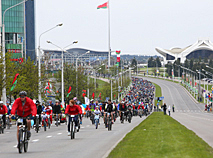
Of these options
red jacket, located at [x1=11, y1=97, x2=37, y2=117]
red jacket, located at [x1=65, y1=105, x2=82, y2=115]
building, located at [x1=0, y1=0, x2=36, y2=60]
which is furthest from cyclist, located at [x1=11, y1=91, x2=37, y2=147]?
building, located at [x1=0, y1=0, x2=36, y2=60]

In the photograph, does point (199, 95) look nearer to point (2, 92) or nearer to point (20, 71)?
point (20, 71)

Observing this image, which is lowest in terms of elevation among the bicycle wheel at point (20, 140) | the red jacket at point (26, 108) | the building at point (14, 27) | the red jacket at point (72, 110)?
the bicycle wheel at point (20, 140)

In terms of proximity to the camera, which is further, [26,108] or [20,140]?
[26,108]

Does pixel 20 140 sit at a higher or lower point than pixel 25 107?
lower

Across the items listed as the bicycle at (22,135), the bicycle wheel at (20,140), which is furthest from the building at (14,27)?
the bicycle wheel at (20,140)

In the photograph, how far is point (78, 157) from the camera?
13.1 meters

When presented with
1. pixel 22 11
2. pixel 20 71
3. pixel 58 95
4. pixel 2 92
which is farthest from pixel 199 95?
pixel 2 92

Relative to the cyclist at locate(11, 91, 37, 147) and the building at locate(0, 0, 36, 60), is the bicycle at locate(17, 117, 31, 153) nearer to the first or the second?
the cyclist at locate(11, 91, 37, 147)

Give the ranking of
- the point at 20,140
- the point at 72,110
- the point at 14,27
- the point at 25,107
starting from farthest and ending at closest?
the point at 14,27 < the point at 72,110 < the point at 25,107 < the point at 20,140

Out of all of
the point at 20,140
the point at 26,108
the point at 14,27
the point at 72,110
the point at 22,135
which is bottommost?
the point at 20,140

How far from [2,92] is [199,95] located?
99.4 meters

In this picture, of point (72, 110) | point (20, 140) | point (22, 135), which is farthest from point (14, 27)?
point (20, 140)

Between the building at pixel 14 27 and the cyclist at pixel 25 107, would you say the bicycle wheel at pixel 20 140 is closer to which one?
the cyclist at pixel 25 107

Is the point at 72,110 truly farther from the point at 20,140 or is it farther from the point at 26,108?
the point at 20,140
